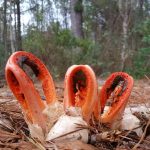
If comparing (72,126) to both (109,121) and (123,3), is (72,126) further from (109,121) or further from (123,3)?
(123,3)

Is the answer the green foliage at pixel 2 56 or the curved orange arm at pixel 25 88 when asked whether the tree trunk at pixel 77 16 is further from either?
the curved orange arm at pixel 25 88

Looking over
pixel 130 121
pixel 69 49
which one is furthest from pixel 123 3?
pixel 130 121

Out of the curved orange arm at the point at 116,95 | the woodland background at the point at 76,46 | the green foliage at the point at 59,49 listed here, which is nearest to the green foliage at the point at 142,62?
the woodland background at the point at 76,46

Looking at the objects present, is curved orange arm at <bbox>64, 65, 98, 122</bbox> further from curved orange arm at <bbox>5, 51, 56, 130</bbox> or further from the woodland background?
the woodland background

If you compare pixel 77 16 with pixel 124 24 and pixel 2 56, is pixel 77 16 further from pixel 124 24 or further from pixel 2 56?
pixel 2 56

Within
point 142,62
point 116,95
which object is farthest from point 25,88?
point 142,62

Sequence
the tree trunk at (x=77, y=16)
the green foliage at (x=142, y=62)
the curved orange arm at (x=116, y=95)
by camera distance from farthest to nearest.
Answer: the tree trunk at (x=77, y=16)
the green foliage at (x=142, y=62)
the curved orange arm at (x=116, y=95)
